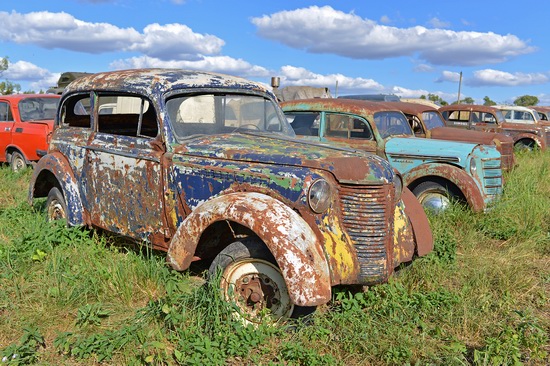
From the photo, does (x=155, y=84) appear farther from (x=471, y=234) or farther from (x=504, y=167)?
(x=504, y=167)

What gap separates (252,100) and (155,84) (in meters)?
0.90

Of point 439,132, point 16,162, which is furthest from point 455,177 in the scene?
point 16,162

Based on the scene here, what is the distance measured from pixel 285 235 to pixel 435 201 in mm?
3575

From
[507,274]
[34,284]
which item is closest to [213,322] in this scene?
[34,284]

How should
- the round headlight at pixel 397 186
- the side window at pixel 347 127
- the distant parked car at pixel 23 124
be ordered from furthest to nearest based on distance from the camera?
the distant parked car at pixel 23 124 → the side window at pixel 347 127 → the round headlight at pixel 397 186

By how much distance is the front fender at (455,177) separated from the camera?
576 centimetres

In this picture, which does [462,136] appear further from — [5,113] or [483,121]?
[5,113]

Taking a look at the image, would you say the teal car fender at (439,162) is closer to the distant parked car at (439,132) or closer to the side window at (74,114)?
the distant parked car at (439,132)

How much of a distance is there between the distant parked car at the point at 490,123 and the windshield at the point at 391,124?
5.20 meters

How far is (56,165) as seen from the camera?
4750mm

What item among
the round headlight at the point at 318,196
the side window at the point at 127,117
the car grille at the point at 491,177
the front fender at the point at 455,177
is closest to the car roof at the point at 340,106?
the front fender at the point at 455,177

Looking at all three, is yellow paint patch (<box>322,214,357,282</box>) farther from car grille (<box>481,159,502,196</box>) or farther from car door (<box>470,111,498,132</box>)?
car door (<box>470,111,498,132</box>)

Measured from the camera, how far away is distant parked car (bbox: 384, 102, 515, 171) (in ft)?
25.8

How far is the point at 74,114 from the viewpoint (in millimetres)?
5270
